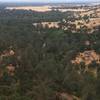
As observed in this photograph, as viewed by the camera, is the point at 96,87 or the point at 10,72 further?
the point at 10,72

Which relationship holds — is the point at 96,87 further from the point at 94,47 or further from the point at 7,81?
the point at 94,47

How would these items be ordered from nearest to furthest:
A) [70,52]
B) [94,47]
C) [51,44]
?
[70,52], [51,44], [94,47]

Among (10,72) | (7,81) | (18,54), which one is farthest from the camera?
(18,54)

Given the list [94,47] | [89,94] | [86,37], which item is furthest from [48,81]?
[86,37]

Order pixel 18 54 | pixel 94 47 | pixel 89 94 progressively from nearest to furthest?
pixel 89 94 → pixel 18 54 → pixel 94 47

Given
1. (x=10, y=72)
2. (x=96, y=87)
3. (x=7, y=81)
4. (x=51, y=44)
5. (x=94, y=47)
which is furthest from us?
(x=94, y=47)

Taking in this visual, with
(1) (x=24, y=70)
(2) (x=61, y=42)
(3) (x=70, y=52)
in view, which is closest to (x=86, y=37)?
(2) (x=61, y=42)

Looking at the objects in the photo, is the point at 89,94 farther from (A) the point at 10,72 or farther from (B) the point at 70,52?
(B) the point at 70,52

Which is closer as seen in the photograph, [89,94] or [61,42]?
[89,94]

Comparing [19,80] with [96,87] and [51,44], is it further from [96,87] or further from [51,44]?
[51,44]
